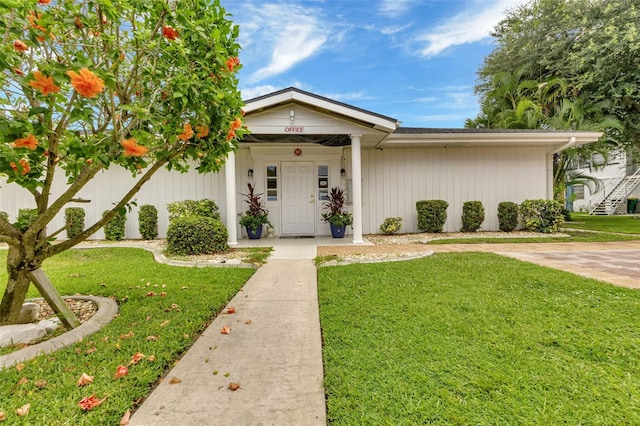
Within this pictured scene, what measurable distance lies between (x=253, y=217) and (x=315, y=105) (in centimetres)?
339

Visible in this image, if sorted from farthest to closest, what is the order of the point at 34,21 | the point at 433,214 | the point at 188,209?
the point at 433,214
the point at 188,209
the point at 34,21

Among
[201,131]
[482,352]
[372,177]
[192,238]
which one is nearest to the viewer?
[482,352]

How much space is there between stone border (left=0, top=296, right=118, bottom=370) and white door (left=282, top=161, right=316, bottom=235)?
585 centimetres

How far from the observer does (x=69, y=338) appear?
2342mm

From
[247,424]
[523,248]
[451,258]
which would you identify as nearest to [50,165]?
[247,424]

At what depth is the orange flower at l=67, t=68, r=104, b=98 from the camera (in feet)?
4.81

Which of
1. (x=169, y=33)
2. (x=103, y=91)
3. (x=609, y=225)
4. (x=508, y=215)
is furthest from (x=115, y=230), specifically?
(x=609, y=225)

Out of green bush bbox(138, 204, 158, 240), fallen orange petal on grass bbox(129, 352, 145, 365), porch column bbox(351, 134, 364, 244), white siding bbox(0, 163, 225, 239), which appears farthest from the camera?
white siding bbox(0, 163, 225, 239)

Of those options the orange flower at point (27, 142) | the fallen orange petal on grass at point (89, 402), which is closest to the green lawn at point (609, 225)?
the fallen orange petal on grass at point (89, 402)

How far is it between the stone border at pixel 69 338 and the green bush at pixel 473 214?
8512 millimetres

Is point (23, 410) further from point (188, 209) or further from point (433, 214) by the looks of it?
point (433, 214)

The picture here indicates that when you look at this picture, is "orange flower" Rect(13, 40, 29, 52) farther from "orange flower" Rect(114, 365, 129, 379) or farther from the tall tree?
the tall tree

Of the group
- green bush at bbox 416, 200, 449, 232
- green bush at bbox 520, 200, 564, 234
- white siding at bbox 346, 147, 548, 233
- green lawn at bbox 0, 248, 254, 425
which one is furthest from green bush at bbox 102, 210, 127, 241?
green bush at bbox 520, 200, 564, 234

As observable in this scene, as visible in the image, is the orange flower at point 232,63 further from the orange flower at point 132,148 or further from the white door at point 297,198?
the white door at point 297,198
